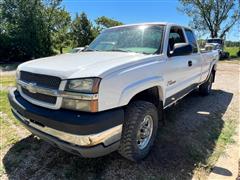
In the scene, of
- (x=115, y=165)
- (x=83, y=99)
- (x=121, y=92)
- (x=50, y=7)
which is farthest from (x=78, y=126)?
(x=50, y=7)

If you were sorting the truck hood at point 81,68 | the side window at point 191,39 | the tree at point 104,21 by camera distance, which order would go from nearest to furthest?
the truck hood at point 81,68
the side window at point 191,39
the tree at point 104,21

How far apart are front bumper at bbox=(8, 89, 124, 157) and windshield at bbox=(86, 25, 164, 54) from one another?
144 centimetres

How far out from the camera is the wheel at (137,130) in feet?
9.45

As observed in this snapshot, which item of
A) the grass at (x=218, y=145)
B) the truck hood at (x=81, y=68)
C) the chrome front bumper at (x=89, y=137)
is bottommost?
the grass at (x=218, y=145)

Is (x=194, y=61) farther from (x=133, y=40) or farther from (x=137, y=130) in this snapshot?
(x=137, y=130)

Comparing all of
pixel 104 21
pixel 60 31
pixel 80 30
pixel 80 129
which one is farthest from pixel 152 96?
pixel 104 21

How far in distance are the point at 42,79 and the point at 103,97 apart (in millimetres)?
803

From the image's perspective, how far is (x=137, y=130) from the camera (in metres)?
2.94

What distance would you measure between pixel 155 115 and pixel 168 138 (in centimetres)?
86

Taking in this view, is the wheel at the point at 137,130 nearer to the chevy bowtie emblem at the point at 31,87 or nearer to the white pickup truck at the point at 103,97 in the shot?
the white pickup truck at the point at 103,97

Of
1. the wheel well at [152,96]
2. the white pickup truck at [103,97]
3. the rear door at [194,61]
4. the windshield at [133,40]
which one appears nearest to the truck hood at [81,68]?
the white pickup truck at [103,97]

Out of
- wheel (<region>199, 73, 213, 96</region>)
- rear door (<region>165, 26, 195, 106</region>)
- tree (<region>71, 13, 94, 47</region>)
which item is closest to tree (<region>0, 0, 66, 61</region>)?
tree (<region>71, 13, 94, 47</region>)

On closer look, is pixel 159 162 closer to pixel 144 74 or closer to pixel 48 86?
pixel 144 74

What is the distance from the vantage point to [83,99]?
244 cm
